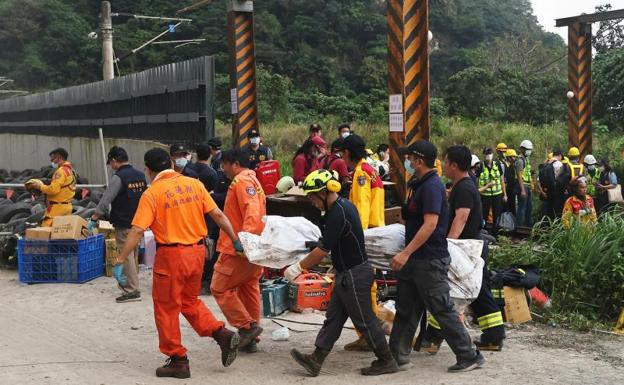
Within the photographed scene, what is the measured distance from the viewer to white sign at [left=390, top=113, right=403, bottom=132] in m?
9.79

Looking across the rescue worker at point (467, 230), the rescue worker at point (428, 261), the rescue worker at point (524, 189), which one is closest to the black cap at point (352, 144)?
the rescue worker at point (467, 230)

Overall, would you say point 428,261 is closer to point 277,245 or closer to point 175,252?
point 277,245

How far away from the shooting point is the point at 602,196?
14438 mm

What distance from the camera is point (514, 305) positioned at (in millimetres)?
7770

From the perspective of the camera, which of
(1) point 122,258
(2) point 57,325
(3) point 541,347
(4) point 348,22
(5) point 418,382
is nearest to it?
(5) point 418,382

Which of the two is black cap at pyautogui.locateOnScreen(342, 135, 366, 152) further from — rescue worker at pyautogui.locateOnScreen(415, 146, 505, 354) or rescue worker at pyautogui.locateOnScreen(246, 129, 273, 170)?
rescue worker at pyautogui.locateOnScreen(246, 129, 273, 170)

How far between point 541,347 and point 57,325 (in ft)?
16.1

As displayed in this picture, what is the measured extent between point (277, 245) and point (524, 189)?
9.36m

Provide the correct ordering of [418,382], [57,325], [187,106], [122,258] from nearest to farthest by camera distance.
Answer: [418,382] < [122,258] < [57,325] < [187,106]

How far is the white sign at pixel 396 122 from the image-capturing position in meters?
9.79

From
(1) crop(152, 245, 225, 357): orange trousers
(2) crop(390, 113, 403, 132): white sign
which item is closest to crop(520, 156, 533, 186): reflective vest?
(2) crop(390, 113, 403, 132): white sign

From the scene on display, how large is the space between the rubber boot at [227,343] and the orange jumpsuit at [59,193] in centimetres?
576

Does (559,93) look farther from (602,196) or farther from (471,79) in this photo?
(602,196)

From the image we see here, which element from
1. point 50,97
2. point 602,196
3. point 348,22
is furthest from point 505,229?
point 348,22
